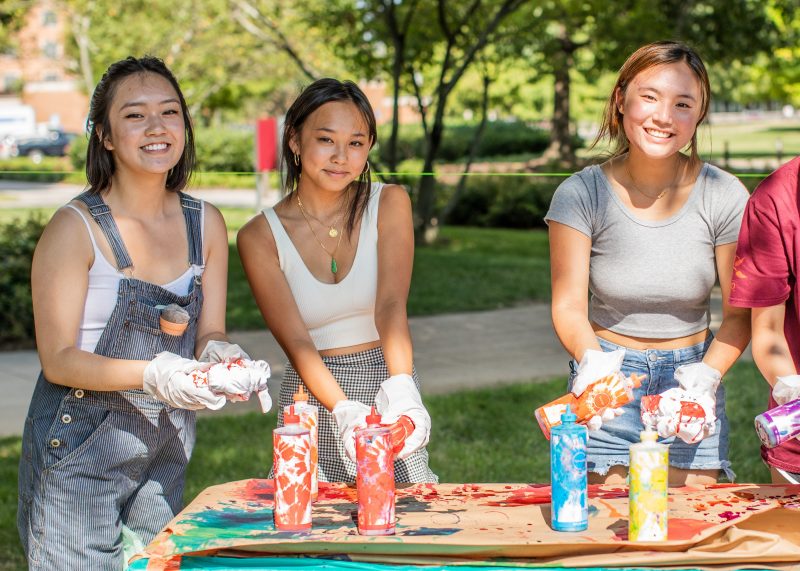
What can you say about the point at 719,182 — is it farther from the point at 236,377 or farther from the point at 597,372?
the point at 236,377

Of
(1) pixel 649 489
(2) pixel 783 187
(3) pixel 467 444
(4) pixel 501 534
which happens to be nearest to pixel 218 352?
(4) pixel 501 534

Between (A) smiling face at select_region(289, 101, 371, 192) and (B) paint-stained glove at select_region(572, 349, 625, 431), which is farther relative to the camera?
(A) smiling face at select_region(289, 101, 371, 192)

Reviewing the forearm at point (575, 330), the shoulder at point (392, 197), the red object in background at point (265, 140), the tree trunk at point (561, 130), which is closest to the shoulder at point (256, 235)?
the shoulder at point (392, 197)

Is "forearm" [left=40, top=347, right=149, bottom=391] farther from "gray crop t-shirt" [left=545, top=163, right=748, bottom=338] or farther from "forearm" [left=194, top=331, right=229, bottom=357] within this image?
"gray crop t-shirt" [left=545, top=163, right=748, bottom=338]

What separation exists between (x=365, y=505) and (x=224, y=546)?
0.33 metres

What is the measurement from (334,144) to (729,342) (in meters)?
1.23

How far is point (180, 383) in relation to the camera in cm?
262

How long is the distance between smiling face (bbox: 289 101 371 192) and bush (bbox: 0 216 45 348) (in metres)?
5.98

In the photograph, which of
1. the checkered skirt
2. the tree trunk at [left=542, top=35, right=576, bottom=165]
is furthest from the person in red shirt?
the tree trunk at [left=542, top=35, right=576, bottom=165]

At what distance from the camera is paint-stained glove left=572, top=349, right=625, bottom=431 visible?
2668mm

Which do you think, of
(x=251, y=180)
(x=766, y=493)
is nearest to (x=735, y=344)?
(x=766, y=493)

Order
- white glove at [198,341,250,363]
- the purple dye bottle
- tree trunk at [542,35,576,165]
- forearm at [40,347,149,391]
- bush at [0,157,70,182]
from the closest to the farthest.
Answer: the purple dye bottle → forearm at [40,347,149,391] → white glove at [198,341,250,363] → tree trunk at [542,35,576,165] → bush at [0,157,70,182]

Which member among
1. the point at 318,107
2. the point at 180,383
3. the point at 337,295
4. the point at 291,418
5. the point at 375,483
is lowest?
the point at 375,483

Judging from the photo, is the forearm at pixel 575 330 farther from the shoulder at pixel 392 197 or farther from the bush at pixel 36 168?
the bush at pixel 36 168
